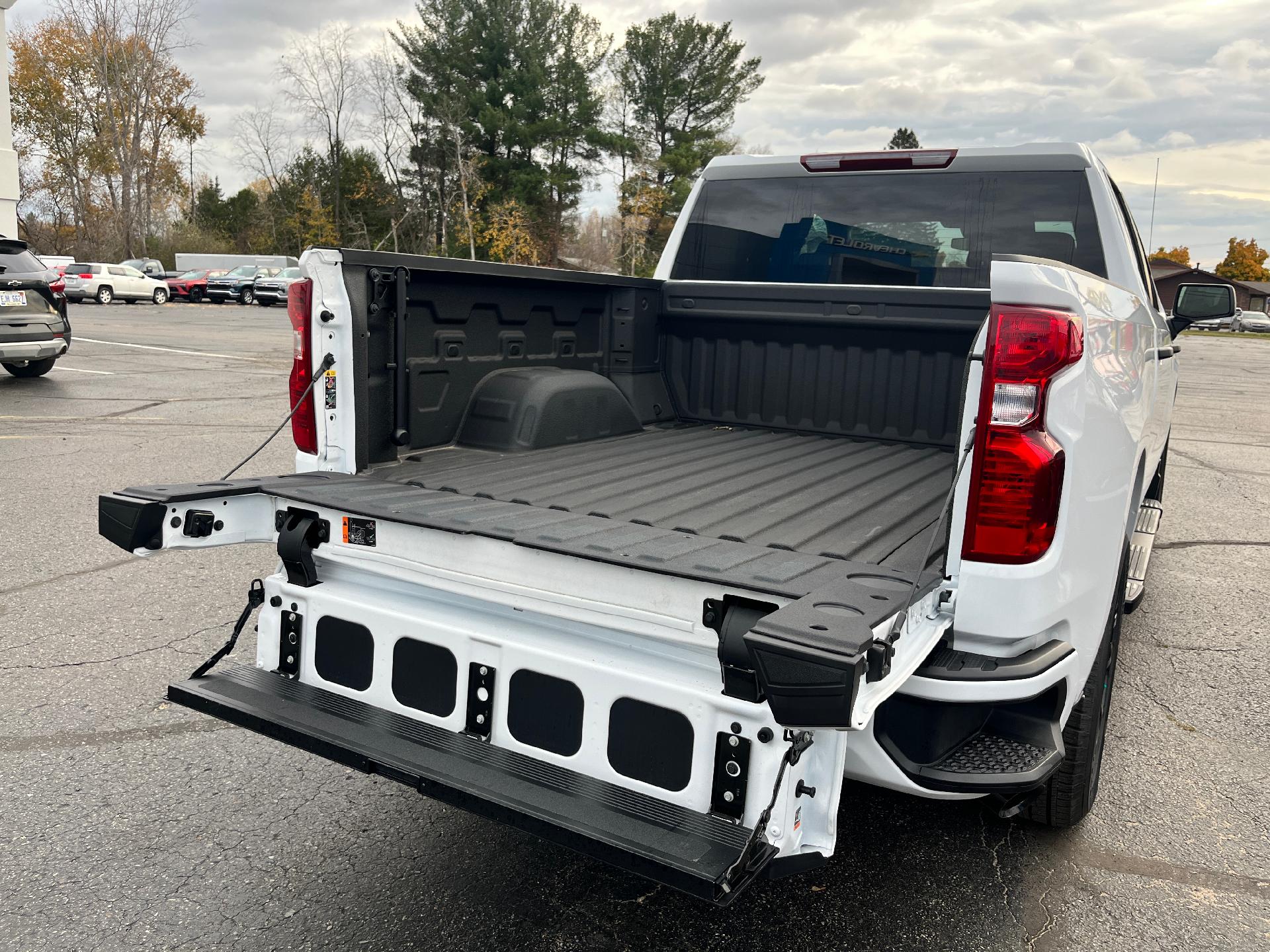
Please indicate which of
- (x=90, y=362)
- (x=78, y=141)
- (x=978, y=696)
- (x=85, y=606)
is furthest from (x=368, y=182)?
(x=978, y=696)

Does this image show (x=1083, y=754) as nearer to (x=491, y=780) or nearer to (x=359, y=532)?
(x=491, y=780)

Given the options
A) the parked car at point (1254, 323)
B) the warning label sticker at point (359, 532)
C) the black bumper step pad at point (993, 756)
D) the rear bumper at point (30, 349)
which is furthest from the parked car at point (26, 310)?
the parked car at point (1254, 323)

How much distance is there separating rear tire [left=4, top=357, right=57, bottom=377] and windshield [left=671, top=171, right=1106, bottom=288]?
11717 mm

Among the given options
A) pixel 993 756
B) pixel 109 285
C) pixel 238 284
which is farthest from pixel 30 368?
pixel 238 284

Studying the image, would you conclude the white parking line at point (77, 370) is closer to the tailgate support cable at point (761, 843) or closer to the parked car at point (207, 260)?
the tailgate support cable at point (761, 843)

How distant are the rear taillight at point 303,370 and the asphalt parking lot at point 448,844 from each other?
114cm

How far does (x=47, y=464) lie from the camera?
805cm

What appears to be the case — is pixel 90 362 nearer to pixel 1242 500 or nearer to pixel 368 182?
pixel 1242 500

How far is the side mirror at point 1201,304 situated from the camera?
4910 millimetres

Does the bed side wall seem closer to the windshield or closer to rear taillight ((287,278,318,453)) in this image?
the windshield

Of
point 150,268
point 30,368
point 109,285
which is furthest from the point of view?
point 150,268

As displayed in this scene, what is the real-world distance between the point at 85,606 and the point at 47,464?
398 centimetres

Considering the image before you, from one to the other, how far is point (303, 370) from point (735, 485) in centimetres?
142

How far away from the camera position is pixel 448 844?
2938 millimetres
